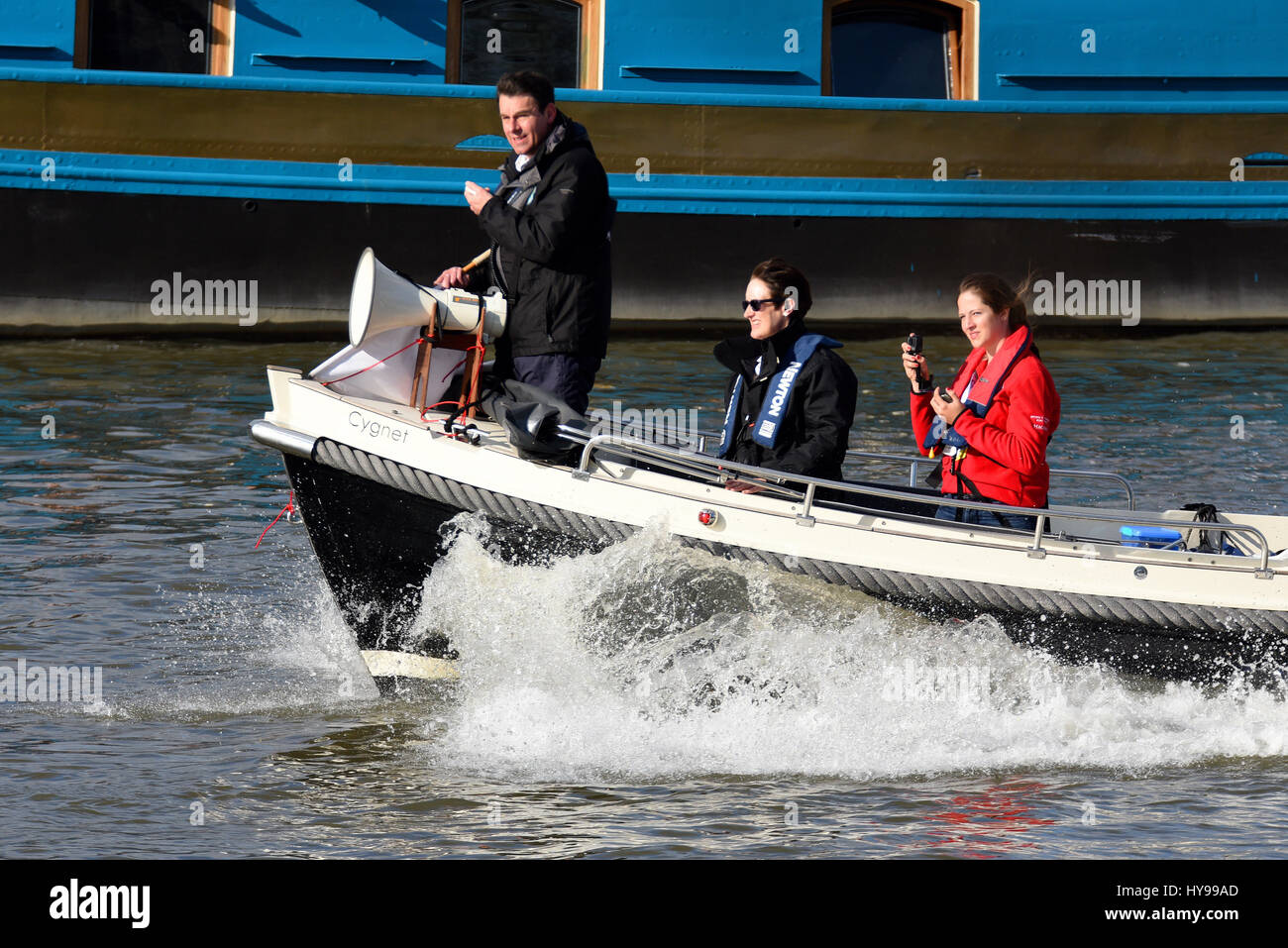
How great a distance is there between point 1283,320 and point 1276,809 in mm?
10083

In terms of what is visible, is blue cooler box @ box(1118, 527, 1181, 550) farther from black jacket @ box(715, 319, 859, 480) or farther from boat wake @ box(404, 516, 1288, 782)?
black jacket @ box(715, 319, 859, 480)

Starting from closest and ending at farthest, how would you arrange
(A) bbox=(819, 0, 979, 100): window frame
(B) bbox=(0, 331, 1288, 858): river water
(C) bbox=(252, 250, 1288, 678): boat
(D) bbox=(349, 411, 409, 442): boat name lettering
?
1. (B) bbox=(0, 331, 1288, 858): river water
2. (C) bbox=(252, 250, 1288, 678): boat
3. (D) bbox=(349, 411, 409, 442): boat name lettering
4. (A) bbox=(819, 0, 979, 100): window frame

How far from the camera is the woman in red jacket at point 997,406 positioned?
578 centimetres

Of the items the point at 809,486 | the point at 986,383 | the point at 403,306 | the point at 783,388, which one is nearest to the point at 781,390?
the point at 783,388

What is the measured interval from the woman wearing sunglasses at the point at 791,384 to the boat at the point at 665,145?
7.02 m

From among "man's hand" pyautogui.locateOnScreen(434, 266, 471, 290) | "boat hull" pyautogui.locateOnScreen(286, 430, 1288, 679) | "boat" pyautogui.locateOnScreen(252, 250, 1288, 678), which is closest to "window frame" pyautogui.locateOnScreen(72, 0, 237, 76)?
"man's hand" pyautogui.locateOnScreen(434, 266, 471, 290)

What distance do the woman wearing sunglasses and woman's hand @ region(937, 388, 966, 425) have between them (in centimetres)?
28

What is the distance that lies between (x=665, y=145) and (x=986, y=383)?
24.5ft

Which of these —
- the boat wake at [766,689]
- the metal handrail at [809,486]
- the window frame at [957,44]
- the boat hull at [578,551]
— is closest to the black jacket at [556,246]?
the metal handrail at [809,486]

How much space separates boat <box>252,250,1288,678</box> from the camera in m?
5.69

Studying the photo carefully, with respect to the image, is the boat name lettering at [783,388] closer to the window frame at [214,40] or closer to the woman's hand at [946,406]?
the woman's hand at [946,406]

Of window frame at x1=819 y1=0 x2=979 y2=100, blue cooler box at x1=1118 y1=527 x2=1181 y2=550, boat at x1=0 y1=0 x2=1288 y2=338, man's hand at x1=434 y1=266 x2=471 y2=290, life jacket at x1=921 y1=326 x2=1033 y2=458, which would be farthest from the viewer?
window frame at x1=819 y1=0 x2=979 y2=100
